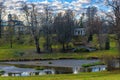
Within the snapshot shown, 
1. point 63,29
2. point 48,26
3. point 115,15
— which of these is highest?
point 115,15

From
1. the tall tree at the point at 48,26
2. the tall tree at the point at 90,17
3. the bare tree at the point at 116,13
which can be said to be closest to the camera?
the bare tree at the point at 116,13

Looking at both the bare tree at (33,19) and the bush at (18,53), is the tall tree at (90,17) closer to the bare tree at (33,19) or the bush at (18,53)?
the bare tree at (33,19)

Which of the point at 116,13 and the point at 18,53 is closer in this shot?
the point at 116,13

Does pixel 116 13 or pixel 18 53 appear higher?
A: pixel 116 13


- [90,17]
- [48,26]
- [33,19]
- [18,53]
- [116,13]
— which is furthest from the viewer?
[90,17]

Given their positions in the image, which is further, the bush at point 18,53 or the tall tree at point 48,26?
the tall tree at point 48,26

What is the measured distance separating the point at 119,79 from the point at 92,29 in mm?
82439

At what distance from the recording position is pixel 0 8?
121688 millimetres

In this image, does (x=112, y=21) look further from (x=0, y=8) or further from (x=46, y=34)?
(x=0, y=8)

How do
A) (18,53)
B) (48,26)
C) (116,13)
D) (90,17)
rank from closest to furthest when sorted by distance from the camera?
1. (116,13)
2. (18,53)
3. (48,26)
4. (90,17)

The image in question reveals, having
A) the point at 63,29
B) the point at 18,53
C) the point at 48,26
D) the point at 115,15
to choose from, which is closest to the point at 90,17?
the point at 48,26

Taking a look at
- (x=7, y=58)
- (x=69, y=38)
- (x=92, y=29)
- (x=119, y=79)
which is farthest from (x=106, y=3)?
(x=92, y=29)

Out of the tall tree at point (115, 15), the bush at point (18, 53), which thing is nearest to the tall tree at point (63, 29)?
the bush at point (18, 53)

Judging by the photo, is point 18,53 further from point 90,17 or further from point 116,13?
point 90,17
